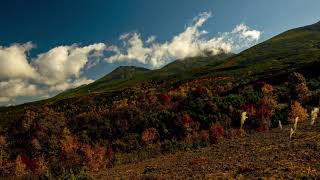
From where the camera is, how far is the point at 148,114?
4578 cm

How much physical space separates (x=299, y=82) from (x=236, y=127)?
14847 millimetres

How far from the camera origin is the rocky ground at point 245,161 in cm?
1950

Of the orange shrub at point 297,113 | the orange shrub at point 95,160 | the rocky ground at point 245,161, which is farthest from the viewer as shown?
the orange shrub at point 297,113

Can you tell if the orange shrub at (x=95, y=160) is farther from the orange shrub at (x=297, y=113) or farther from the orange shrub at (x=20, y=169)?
the orange shrub at (x=297, y=113)

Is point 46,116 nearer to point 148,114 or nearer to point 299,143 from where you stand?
point 148,114

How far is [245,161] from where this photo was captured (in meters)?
23.1

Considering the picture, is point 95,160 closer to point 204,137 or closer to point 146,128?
point 204,137

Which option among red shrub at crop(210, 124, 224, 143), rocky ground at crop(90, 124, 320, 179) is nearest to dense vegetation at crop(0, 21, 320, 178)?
red shrub at crop(210, 124, 224, 143)

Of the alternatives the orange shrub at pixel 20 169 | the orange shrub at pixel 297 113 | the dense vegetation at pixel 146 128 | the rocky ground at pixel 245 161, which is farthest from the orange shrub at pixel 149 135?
the orange shrub at pixel 297 113

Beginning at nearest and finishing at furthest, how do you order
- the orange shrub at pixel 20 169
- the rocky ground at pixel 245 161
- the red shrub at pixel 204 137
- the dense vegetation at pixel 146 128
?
1. the rocky ground at pixel 245 161
2. the orange shrub at pixel 20 169
3. the dense vegetation at pixel 146 128
4. the red shrub at pixel 204 137

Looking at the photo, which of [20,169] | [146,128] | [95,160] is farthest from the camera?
[146,128]

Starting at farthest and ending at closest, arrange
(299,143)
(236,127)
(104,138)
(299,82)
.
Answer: (299,82) → (104,138) → (236,127) → (299,143)

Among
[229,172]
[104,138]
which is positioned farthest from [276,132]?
[104,138]

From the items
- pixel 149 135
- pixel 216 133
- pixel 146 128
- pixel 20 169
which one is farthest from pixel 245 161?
pixel 146 128
